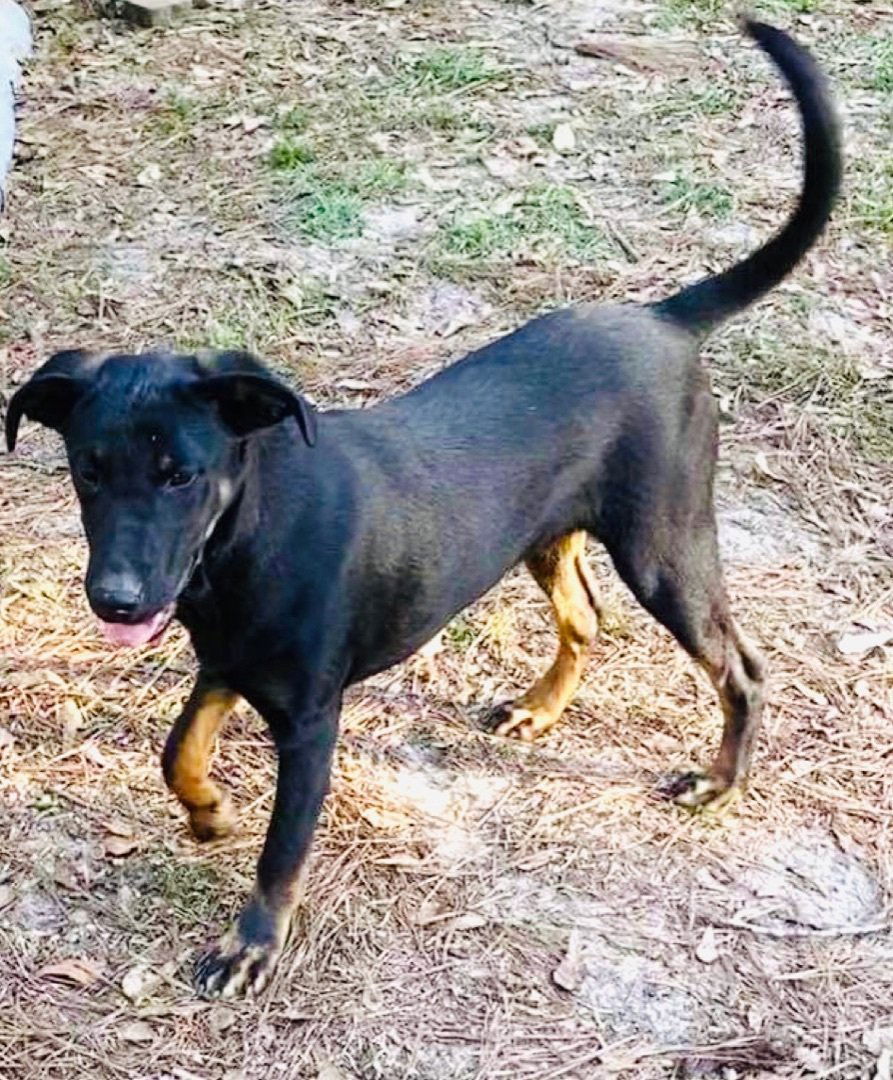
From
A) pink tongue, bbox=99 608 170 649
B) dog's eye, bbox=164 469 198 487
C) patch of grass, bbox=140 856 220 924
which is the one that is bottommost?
patch of grass, bbox=140 856 220 924

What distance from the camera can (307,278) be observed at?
6141 mm

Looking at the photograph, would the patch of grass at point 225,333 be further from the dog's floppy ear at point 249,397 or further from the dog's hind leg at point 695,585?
the dog's floppy ear at point 249,397

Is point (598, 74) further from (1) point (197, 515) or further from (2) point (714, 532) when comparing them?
(1) point (197, 515)

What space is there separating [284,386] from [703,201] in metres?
3.97

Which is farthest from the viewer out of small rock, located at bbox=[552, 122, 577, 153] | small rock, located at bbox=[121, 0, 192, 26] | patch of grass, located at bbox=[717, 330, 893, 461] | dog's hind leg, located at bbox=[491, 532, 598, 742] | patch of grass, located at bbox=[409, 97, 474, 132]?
small rock, located at bbox=[121, 0, 192, 26]

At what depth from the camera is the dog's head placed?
300 cm

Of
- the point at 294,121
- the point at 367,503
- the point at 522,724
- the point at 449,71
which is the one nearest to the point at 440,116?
the point at 449,71

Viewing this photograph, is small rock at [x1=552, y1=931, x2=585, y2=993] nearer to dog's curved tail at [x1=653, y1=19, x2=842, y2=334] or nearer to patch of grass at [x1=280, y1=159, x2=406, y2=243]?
dog's curved tail at [x1=653, y1=19, x2=842, y2=334]

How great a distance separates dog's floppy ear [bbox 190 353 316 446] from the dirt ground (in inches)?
48.2

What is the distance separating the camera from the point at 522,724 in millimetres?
4316

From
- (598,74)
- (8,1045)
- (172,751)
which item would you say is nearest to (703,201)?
(598,74)

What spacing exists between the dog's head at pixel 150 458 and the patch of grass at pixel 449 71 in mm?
4666

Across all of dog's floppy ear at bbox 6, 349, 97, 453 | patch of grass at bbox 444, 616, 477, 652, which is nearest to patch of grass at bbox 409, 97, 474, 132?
patch of grass at bbox 444, 616, 477, 652

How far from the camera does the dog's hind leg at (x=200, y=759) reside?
11.9 feet
